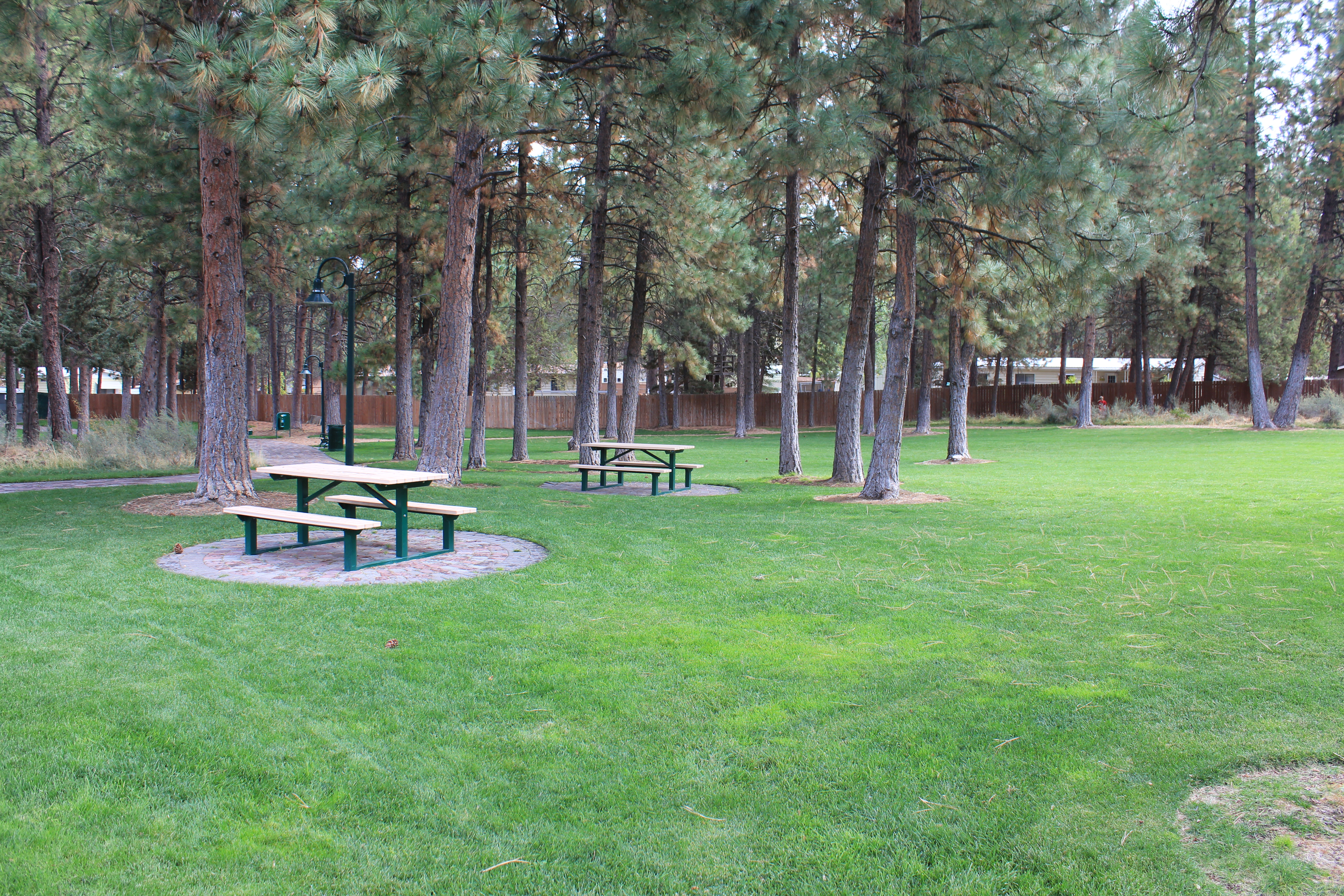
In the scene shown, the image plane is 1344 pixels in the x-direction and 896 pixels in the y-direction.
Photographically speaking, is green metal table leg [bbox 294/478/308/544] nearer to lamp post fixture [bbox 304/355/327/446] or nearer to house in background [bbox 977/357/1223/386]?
lamp post fixture [bbox 304/355/327/446]

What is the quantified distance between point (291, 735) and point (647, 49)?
394 inches

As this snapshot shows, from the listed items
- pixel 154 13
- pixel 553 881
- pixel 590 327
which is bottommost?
pixel 553 881

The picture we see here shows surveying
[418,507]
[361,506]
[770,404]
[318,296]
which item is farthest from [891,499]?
[770,404]

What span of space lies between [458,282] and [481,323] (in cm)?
759

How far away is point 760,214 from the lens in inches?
662

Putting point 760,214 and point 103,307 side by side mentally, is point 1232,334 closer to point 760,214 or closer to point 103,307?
point 760,214

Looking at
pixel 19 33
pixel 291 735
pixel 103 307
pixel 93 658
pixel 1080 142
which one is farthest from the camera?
pixel 103 307

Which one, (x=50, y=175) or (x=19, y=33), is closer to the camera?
(x=19, y=33)

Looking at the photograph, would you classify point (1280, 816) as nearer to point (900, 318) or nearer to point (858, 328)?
point (900, 318)

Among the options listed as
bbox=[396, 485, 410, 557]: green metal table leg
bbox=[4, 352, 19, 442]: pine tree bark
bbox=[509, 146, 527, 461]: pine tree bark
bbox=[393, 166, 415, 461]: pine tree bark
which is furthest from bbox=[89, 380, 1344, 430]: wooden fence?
bbox=[396, 485, 410, 557]: green metal table leg

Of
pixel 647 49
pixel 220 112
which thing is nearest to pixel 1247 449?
pixel 647 49

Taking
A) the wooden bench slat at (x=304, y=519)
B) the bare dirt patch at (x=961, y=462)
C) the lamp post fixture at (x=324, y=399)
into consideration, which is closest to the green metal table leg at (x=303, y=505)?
the wooden bench slat at (x=304, y=519)

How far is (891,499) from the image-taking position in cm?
1076

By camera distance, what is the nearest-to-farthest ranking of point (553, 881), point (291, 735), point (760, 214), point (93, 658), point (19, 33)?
point (553, 881) < point (291, 735) < point (93, 658) < point (19, 33) < point (760, 214)
